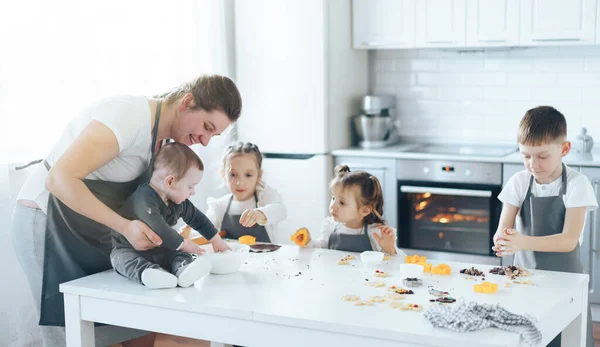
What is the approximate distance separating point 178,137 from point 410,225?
8.25 ft

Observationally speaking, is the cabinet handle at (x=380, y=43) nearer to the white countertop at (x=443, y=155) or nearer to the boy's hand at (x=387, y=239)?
the white countertop at (x=443, y=155)

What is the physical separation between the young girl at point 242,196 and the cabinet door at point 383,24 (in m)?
1.78

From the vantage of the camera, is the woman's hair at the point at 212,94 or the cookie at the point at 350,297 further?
the woman's hair at the point at 212,94

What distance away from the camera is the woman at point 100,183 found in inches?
100

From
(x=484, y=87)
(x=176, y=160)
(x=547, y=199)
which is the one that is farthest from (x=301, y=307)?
(x=484, y=87)

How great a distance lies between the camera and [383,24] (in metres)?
5.15

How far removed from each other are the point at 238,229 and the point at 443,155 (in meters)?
1.59

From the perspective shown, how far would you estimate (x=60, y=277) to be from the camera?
272 cm

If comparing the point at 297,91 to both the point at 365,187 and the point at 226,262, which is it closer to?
the point at 365,187

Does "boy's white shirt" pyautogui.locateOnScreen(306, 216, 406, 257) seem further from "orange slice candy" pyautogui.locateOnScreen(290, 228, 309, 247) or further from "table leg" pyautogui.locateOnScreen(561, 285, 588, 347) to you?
"table leg" pyautogui.locateOnScreen(561, 285, 588, 347)

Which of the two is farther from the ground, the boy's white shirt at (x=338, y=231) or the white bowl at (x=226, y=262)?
the white bowl at (x=226, y=262)

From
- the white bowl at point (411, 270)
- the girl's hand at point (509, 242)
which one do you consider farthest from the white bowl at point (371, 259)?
the girl's hand at point (509, 242)

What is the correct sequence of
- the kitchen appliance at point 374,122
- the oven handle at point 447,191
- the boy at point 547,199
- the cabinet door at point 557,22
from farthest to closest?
the kitchen appliance at point 374,122 < the oven handle at point 447,191 < the cabinet door at point 557,22 < the boy at point 547,199

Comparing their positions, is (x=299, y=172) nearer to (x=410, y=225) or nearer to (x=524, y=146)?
(x=410, y=225)
